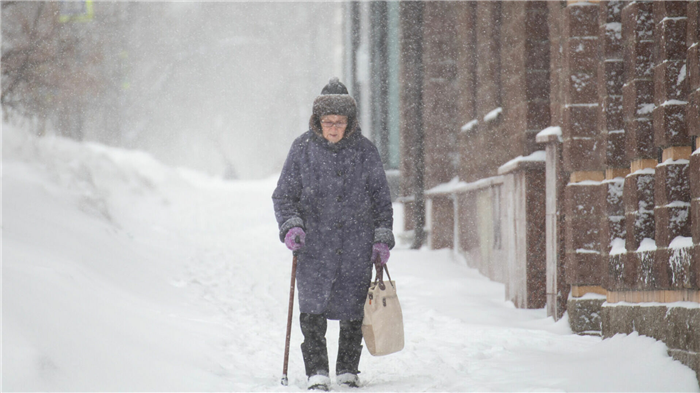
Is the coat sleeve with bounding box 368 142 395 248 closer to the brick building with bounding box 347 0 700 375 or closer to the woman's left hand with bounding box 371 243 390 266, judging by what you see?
the woman's left hand with bounding box 371 243 390 266

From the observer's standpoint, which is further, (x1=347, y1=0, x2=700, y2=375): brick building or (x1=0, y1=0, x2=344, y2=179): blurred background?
(x1=0, y1=0, x2=344, y2=179): blurred background

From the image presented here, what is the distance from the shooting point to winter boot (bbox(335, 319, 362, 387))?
205 inches

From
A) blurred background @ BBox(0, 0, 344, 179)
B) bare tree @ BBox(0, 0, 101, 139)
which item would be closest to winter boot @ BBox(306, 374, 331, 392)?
bare tree @ BBox(0, 0, 101, 139)

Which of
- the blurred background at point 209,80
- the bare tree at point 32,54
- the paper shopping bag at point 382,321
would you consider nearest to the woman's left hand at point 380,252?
the paper shopping bag at point 382,321

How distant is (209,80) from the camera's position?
52562 mm

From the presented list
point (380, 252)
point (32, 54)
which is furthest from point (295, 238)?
point (32, 54)

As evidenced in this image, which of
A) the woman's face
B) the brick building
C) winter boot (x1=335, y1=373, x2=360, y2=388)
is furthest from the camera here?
the woman's face

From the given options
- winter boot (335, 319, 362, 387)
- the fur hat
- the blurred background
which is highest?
the blurred background

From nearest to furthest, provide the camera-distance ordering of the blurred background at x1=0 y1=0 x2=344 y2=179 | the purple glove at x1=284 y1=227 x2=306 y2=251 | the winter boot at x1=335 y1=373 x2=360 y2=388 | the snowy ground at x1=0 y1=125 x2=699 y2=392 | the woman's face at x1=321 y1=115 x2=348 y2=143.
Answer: the snowy ground at x1=0 y1=125 x2=699 y2=392, the purple glove at x1=284 y1=227 x2=306 y2=251, the winter boot at x1=335 y1=373 x2=360 y2=388, the woman's face at x1=321 y1=115 x2=348 y2=143, the blurred background at x1=0 y1=0 x2=344 y2=179

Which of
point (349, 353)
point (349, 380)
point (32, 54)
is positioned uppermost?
point (32, 54)

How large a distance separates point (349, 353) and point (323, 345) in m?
0.19

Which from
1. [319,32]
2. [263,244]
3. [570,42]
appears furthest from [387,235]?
[319,32]

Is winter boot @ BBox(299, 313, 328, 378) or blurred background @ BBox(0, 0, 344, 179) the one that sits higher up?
blurred background @ BBox(0, 0, 344, 179)

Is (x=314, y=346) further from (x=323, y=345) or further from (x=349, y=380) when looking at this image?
(x=349, y=380)
